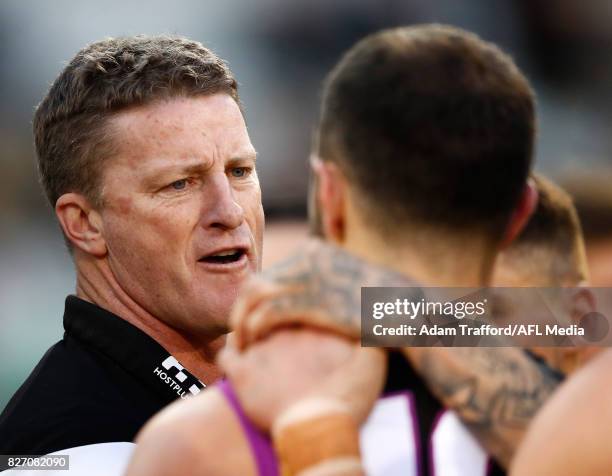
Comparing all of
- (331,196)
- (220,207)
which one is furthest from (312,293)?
(220,207)

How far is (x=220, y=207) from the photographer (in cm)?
282

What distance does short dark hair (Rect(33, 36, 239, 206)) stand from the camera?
9.25 feet

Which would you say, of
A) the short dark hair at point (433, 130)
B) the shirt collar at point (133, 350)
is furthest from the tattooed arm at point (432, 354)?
the shirt collar at point (133, 350)

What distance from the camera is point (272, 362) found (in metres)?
1.40

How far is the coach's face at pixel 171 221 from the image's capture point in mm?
2785

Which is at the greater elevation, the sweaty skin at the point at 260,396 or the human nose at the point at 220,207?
the sweaty skin at the point at 260,396

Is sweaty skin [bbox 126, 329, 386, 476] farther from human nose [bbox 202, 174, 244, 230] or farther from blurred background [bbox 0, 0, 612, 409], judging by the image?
blurred background [bbox 0, 0, 612, 409]

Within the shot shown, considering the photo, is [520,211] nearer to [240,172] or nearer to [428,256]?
[428,256]

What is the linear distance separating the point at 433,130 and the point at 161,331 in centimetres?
157

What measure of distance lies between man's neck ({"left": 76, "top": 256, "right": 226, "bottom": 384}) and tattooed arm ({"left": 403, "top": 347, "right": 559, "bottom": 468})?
57.3 inches

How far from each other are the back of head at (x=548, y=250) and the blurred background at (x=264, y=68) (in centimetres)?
325

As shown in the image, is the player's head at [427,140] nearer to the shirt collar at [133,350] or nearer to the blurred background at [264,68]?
the shirt collar at [133,350]

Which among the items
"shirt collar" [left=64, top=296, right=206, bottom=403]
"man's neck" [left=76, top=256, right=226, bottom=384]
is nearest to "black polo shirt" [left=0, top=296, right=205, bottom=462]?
"shirt collar" [left=64, top=296, right=206, bottom=403]

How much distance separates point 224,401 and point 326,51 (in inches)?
211
